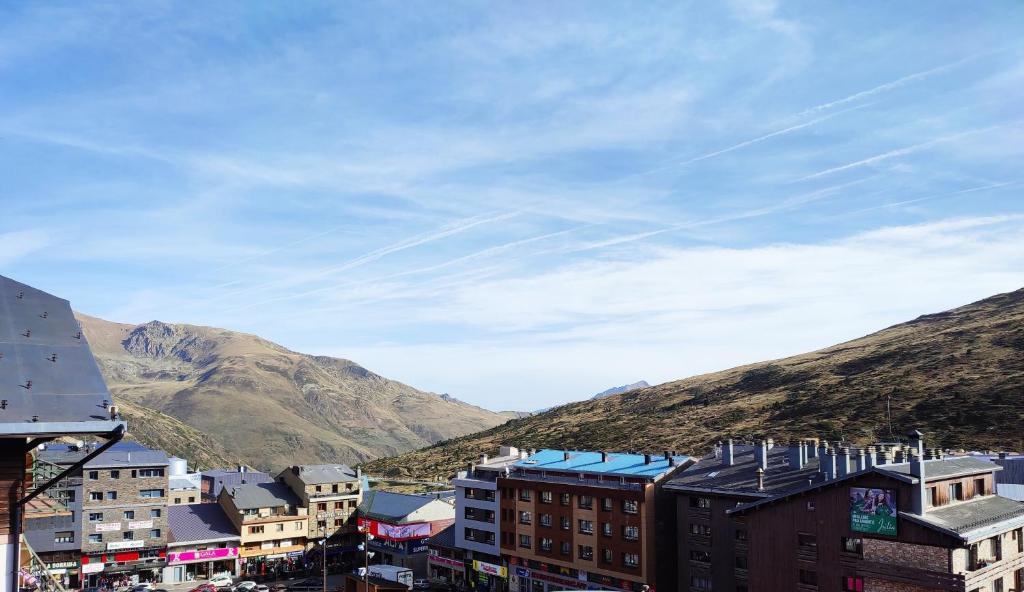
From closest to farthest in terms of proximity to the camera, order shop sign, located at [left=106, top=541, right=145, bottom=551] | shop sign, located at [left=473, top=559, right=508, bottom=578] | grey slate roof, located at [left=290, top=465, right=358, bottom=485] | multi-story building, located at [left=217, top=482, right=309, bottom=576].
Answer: shop sign, located at [left=473, top=559, right=508, bottom=578] < shop sign, located at [left=106, top=541, right=145, bottom=551] < multi-story building, located at [left=217, top=482, right=309, bottom=576] < grey slate roof, located at [left=290, top=465, right=358, bottom=485]

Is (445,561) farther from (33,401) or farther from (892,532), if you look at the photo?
(33,401)

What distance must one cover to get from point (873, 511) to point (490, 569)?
44.0 metres

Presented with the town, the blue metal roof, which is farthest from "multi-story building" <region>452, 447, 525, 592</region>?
the blue metal roof

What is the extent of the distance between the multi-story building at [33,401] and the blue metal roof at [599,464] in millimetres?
55455

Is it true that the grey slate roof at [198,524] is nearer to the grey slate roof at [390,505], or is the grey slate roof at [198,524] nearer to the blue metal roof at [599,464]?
the grey slate roof at [390,505]

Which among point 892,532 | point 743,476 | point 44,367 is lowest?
point 892,532

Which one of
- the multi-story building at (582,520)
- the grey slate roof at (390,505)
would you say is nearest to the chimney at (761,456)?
the multi-story building at (582,520)

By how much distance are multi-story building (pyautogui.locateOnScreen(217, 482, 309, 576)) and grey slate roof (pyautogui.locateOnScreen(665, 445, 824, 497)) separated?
52.7 meters

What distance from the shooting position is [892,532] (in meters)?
42.4

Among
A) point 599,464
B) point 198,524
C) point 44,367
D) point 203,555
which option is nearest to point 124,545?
point 203,555

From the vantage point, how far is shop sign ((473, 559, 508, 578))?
245ft

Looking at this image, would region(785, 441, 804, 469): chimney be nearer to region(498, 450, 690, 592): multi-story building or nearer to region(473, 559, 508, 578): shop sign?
region(498, 450, 690, 592): multi-story building

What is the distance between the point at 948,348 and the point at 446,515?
108 meters

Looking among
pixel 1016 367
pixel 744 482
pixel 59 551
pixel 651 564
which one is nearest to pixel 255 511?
pixel 59 551
